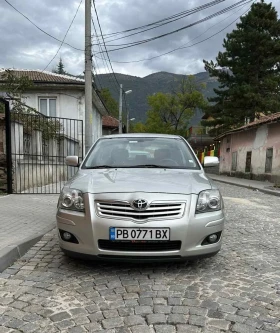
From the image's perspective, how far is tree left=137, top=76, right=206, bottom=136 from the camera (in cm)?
4709

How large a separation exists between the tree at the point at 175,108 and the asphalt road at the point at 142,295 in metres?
44.1

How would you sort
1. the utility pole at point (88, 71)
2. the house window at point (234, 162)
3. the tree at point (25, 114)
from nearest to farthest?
the tree at point (25, 114), the utility pole at point (88, 71), the house window at point (234, 162)

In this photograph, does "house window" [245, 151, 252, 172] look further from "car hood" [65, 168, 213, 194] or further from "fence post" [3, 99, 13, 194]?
"car hood" [65, 168, 213, 194]

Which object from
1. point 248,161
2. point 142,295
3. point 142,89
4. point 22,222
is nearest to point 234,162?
point 248,161

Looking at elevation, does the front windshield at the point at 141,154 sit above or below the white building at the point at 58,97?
below

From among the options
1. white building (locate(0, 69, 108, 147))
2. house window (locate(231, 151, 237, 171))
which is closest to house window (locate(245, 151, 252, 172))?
house window (locate(231, 151, 237, 171))

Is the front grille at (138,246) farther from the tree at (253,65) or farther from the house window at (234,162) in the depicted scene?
the tree at (253,65)

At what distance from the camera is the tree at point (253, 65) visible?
2581 cm

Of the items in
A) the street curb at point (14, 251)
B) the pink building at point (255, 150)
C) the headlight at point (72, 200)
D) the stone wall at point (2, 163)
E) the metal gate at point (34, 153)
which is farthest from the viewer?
the pink building at point (255, 150)

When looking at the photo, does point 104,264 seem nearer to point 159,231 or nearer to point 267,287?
point 159,231

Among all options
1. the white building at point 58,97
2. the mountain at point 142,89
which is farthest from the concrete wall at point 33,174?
the mountain at point 142,89

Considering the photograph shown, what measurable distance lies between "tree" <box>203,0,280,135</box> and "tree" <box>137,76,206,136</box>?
17.9 m

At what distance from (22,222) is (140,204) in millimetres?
3133

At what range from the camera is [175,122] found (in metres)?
48.8
